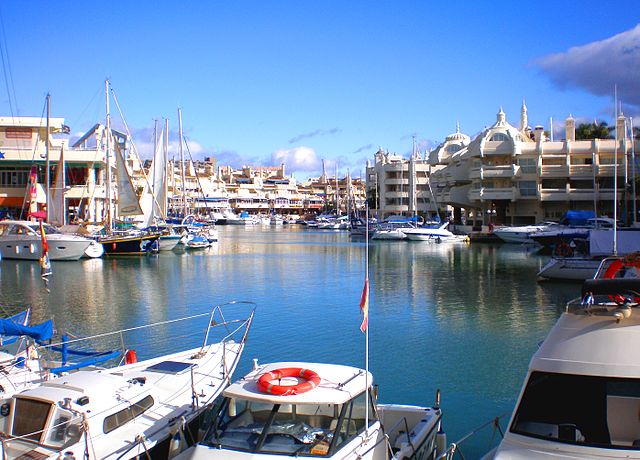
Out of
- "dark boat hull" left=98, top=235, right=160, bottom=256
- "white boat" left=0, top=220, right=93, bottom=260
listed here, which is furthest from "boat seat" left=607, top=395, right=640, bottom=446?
"dark boat hull" left=98, top=235, right=160, bottom=256

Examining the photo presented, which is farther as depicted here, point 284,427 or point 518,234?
point 518,234

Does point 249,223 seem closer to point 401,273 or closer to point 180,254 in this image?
point 180,254

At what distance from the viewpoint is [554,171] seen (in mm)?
82438

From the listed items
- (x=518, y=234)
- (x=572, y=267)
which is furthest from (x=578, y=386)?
(x=518, y=234)

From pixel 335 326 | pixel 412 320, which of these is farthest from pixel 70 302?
pixel 412 320

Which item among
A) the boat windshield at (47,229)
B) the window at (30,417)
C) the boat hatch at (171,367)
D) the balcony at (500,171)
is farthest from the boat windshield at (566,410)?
the balcony at (500,171)

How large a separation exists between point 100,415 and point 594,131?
330 ft

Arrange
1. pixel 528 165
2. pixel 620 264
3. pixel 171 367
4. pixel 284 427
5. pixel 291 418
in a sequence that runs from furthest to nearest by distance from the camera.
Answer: pixel 528 165 → pixel 171 367 → pixel 620 264 → pixel 291 418 → pixel 284 427

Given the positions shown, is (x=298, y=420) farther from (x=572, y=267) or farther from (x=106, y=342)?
(x=572, y=267)

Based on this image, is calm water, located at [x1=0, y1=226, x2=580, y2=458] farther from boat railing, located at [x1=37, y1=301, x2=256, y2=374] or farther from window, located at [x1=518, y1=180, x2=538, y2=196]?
window, located at [x1=518, y1=180, x2=538, y2=196]

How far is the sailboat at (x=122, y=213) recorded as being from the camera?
187 feet

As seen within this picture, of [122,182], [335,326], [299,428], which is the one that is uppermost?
[122,182]

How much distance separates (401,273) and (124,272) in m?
19.7

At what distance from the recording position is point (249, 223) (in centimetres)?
16550
